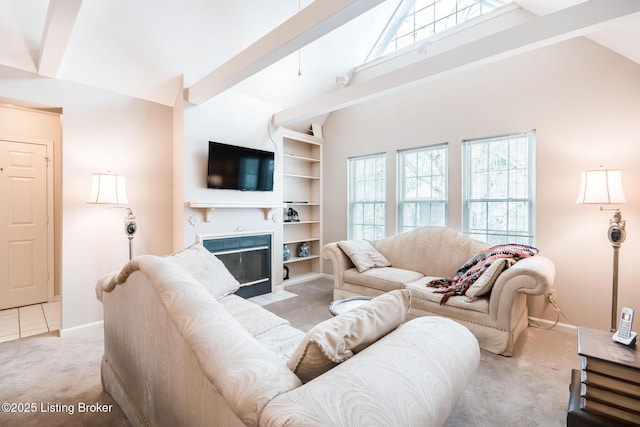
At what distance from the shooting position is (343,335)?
0.99m

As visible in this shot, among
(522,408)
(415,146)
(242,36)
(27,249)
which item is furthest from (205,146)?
(522,408)

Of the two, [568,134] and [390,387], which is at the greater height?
[568,134]

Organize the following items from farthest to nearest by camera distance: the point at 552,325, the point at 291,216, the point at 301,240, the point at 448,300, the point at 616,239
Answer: the point at 301,240 < the point at 291,216 < the point at 552,325 < the point at 448,300 < the point at 616,239

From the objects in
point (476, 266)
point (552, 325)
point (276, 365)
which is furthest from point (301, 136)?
point (276, 365)

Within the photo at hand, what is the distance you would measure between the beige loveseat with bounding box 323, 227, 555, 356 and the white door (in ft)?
11.7

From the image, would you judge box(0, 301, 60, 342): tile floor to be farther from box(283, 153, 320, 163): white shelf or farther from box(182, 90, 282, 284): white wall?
box(283, 153, 320, 163): white shelf

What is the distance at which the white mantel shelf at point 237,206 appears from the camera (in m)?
3.49

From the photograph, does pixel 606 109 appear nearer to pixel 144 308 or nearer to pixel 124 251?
pixel 144 308

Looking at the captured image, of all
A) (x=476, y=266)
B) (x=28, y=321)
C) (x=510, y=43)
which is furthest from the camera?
(x=28, y=321)

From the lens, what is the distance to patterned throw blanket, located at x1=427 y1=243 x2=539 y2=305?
110 inches

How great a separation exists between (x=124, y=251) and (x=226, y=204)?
1.21 m

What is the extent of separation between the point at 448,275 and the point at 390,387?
295 centimetres

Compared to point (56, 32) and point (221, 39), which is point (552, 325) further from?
point (56, 32)

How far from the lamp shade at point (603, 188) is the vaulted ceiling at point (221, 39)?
1.08m
